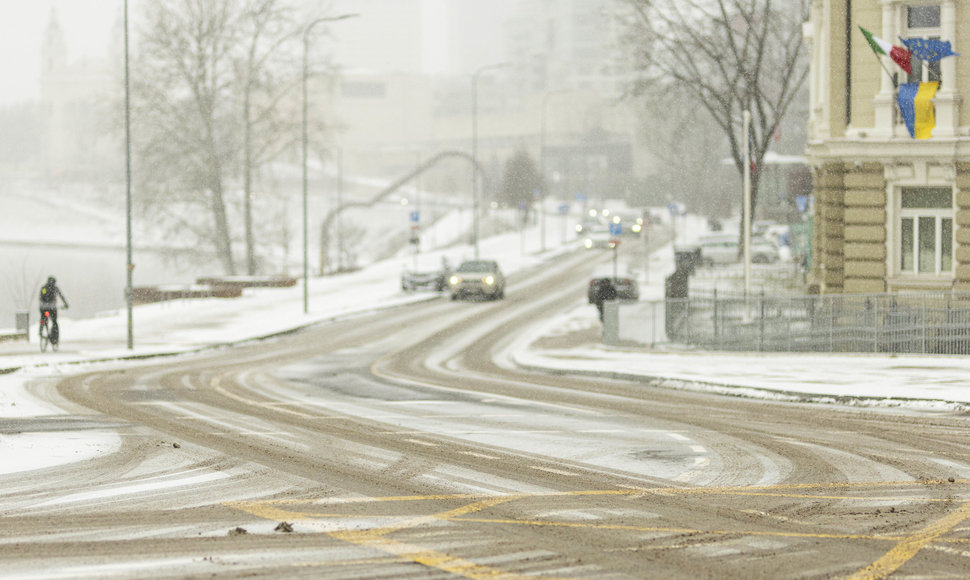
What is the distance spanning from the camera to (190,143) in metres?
63.2

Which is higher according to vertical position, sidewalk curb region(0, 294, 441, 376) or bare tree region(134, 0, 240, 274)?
bare tree region(134, 0, 240, 274)

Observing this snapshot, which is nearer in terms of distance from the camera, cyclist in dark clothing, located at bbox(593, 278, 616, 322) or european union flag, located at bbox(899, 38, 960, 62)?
european union flag, located at bbox(899, 38, 960, 62)

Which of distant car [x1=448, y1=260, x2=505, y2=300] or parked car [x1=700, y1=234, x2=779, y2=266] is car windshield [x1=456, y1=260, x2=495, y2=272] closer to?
distant car [x1=448, y1=260, x2=505, y2=300]

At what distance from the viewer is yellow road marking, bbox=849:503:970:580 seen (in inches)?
315

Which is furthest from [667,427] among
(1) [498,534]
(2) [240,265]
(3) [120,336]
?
(2) [240,265]

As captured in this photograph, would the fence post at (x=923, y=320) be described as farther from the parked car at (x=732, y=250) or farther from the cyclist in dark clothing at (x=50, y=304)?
the parked car at (x=732, y=250)

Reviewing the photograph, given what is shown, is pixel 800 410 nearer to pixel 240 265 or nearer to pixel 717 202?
pixel 240 265

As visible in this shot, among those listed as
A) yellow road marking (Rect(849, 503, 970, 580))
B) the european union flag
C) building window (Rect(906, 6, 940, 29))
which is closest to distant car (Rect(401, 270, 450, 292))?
building window (Rect(906, 6, 940, 29))

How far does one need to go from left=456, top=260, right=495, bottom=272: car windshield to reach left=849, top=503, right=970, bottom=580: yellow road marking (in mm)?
41040

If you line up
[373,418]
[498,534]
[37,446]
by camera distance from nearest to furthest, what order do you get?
1. [498,534]
2. [37,446]
3. [373,418]

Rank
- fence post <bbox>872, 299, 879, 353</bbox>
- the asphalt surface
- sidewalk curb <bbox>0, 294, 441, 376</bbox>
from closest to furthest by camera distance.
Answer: the asphalt surface < sidewalk curb <bbox>0, 294, 441, 376</bbox> < fence post <bbox>872, 299, 879, 353</bbox>

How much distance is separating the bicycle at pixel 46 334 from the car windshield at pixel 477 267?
22.4m

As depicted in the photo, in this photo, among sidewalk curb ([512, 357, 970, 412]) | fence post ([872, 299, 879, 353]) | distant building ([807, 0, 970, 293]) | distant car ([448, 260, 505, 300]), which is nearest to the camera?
sidewalk curb ([512, 357, 970, 412])

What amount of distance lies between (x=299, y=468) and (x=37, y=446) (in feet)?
11.0
